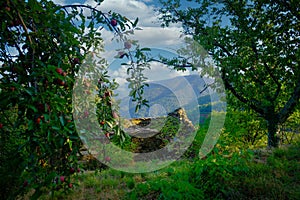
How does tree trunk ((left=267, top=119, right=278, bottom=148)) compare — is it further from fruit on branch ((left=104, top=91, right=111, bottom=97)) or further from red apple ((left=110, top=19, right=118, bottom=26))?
red apple ((left=110, top=19, right=118, bottom=26))

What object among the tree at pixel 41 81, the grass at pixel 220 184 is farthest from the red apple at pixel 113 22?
the grass at pixel 220 184

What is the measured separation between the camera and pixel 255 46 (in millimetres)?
6633

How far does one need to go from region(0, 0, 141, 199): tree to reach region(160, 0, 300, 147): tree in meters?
4.66

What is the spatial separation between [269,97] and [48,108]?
6696mm

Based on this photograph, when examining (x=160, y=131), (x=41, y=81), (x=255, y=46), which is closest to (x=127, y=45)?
(x=41, y=81)

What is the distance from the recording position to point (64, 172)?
2.39 m

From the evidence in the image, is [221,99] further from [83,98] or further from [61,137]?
[61,137]

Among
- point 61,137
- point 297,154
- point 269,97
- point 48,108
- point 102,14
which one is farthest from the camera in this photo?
point 269,97

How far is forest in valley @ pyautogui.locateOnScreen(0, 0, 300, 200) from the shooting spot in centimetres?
157

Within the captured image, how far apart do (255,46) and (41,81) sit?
247 inches

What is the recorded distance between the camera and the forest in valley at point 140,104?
1.57 metres

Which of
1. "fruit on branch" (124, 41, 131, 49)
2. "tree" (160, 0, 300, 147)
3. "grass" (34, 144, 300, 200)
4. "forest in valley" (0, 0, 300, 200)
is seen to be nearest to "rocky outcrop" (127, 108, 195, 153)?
"forest in valley" (0, 0, 300, 200)

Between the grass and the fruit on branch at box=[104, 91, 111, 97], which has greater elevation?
the fruit on branch at box=[104, 91, 111, 97]

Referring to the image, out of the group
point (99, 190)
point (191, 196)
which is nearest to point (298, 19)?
point (191, 196)
